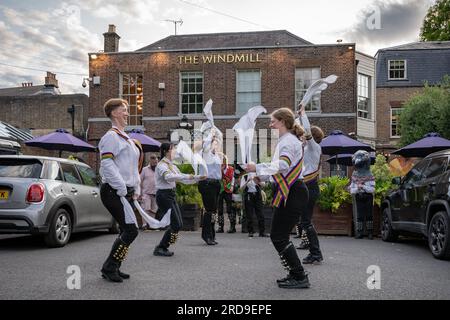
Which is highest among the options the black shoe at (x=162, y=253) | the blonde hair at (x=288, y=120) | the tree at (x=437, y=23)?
the tree at (x=437, y=23)

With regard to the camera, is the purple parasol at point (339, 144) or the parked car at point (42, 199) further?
the purple parasol at point (339, 144)

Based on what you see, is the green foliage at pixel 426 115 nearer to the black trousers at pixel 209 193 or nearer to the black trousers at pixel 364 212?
the black trousers at pixel 364 212

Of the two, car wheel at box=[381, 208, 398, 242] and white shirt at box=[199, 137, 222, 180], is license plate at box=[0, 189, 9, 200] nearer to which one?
white shirt at box=[199, 137, 222, 180]

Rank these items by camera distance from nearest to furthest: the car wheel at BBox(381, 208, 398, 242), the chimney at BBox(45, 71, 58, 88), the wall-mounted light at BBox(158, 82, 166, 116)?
the car wheel at BBox(381, 208, 398, 242) → the wall-mounted light at BBox(158, 82, 166, 116) → the chimney at BBox(45, 71, 58, 88)

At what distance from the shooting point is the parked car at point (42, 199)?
820 centimetres

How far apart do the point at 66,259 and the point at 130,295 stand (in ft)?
9.20

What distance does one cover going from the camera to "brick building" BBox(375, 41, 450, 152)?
3344 cm

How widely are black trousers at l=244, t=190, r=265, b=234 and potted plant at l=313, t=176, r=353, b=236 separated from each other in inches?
55.8

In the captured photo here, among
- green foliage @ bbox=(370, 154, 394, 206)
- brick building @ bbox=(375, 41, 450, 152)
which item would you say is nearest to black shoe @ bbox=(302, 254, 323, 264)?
green foliage @ bbox=(370, 154, 394, 206)

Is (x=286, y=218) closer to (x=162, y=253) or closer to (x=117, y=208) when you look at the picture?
(x=117, y=208)

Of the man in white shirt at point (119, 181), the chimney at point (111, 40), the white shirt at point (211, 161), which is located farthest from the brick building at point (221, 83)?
the man in white shirt at point (119, 181)

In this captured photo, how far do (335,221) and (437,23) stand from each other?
34194mm
